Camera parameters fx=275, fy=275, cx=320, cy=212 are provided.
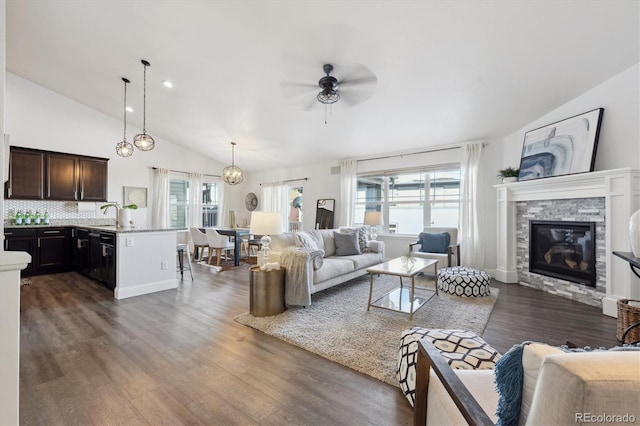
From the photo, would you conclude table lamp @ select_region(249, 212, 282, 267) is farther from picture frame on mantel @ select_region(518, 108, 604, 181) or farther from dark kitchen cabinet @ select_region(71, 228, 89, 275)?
picture frame on mantel @ select_region(518, 108, 604, 181)

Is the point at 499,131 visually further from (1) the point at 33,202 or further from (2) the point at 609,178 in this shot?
(1) the point at 33,202

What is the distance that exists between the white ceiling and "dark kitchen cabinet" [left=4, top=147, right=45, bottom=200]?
1.45 m

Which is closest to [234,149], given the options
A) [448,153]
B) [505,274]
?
[448,153]

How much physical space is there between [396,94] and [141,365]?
4174 mm

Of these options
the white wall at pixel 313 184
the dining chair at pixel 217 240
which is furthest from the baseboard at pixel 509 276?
the dining chair at pixel 217 240

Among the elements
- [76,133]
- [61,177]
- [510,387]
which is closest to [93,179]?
[61,177]

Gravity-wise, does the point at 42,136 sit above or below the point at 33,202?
above

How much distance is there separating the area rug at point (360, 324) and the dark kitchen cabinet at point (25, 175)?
517 cm

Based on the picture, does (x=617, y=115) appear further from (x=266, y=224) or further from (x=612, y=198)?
(x=266, y=224)

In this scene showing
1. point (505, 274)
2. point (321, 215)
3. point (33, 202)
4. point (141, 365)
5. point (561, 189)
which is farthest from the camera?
point (321, 215)

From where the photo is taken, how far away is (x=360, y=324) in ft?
9.30

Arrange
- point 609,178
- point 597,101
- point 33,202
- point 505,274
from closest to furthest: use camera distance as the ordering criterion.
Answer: point 609,178 < point 597,101 < point 505,274 < point 33,202

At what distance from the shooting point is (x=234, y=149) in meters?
7.14

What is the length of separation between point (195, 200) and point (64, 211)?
2.71 metres
